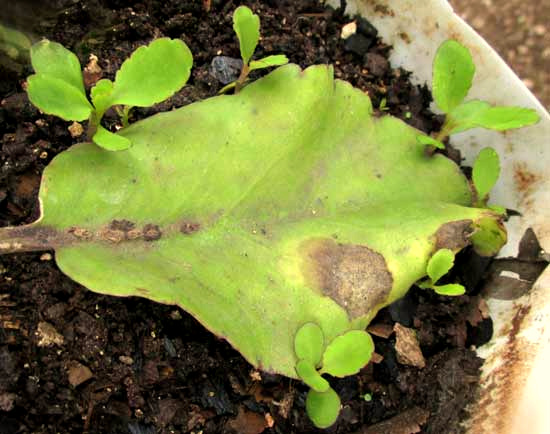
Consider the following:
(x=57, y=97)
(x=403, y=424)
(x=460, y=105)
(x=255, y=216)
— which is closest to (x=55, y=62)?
(x=57, y=97)

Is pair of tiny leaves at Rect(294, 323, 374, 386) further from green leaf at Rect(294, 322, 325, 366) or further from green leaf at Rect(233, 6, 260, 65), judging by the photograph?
green leaf at Rect(233, 6, 260, 65)

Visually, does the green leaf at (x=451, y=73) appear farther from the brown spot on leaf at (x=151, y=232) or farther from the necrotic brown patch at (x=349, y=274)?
the brown spot on leaf at (x=151, y=232)

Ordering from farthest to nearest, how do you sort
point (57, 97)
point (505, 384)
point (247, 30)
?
point (505, 384) < point (247, 30) < point (57, 97)

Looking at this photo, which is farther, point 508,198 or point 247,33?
point 508,198

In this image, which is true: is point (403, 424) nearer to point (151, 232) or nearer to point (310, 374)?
point (310, 374)

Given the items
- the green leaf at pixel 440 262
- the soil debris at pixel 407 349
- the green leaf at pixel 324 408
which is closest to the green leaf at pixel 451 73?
the green leaf at pixel 440 262

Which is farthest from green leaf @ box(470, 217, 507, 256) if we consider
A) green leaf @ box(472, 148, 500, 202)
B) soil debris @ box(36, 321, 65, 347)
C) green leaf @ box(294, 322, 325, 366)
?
soil debris @ box(36, 321, 65, 347)

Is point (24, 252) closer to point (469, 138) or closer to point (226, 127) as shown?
point (226, 127)
